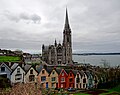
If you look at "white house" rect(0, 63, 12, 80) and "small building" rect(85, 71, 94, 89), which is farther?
"small building" rect(85, 71, 94, 89)

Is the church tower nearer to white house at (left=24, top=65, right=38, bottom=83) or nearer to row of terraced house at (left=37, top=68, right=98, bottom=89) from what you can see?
row of terraced house at (left=37, top=68, right=98, bottom=89)

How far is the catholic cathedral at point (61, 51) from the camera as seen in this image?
9931 cm

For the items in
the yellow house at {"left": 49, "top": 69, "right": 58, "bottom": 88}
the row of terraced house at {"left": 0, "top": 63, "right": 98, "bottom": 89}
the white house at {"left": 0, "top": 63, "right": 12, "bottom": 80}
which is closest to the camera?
the white house at {"left": 0, "top": 63, "right": 12, "bottom": 80}

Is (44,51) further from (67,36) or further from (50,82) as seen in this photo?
(50,82)

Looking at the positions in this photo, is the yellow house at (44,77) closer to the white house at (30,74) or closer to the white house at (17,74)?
the white house at (30,74)

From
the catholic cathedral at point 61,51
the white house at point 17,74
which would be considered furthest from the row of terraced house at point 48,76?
the catholic cathedral at point 61,51

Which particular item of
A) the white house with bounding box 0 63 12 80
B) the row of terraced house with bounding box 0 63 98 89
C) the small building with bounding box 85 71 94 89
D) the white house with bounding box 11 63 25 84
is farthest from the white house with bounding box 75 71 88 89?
the white house with bounding box 0 63 12 80

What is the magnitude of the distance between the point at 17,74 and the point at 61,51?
215 feet

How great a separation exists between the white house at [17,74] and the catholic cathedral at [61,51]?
199ft

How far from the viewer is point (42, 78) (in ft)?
129

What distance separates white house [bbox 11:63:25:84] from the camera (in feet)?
117

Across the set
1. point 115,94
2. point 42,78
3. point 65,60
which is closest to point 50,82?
point 42,78

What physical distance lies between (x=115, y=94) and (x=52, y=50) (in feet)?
222

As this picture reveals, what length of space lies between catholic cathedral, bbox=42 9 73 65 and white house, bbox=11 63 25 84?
6055cm
